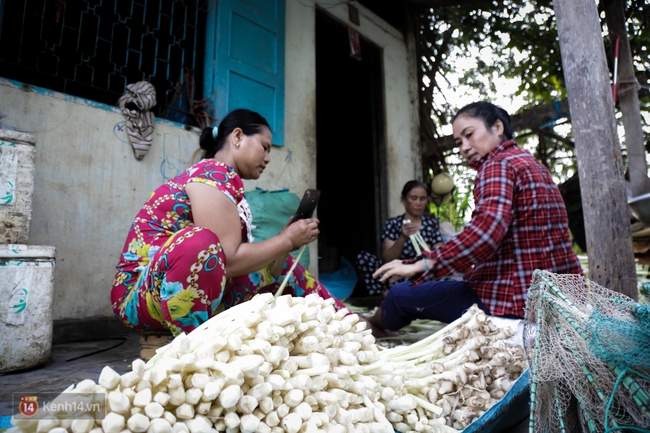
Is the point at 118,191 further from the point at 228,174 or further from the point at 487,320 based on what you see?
the point at 487,320

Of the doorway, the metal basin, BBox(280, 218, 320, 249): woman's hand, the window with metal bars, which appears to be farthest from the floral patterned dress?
the doorway

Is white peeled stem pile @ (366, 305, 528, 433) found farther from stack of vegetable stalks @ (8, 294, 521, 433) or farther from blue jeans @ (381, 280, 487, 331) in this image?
blue jeans @ (381, 280, 487, 331)

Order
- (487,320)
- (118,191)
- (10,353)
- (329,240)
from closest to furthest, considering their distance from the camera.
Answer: (487,320)
(10,353)
(118,191)
(329,240)

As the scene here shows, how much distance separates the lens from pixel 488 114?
7.23 ft

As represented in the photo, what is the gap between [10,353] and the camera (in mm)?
1811

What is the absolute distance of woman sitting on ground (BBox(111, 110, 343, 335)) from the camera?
5.30 ft

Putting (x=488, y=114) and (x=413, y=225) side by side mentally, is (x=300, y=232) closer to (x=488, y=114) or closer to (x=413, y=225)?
(x=488, y=114)

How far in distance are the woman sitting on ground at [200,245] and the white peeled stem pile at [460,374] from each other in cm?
73

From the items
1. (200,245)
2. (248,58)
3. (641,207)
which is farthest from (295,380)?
(641,207)

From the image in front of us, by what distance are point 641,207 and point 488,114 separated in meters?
2.29

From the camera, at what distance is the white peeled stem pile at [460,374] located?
1.20 meters

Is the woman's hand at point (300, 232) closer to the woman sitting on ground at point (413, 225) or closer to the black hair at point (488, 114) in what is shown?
the black hair at point (488, 114)

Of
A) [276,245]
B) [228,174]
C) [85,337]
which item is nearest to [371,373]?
[276,245]

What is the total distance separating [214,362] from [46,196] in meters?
2.48
